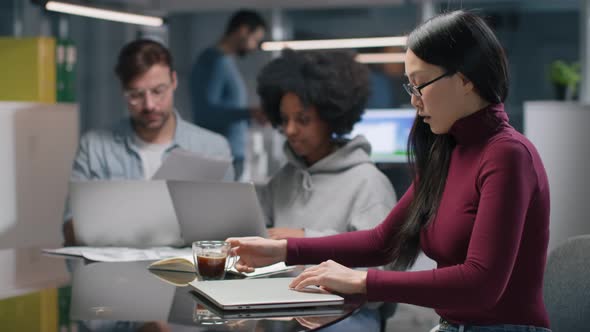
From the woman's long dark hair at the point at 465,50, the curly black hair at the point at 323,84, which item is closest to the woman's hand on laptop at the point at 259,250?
the woman's long dark hair at the point at 465,50

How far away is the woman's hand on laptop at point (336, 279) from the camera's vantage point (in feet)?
4.59

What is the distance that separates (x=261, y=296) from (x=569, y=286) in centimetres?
65

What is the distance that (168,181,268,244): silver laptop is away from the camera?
1.91 metres

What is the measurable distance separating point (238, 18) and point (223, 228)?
3.26 meters

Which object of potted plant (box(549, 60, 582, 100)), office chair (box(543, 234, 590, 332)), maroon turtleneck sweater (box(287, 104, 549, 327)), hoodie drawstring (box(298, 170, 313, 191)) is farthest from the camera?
potted plant (box(549, 60, 582, 100))

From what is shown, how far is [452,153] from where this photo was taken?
1.58 m

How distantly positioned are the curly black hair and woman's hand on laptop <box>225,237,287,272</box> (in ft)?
3.08

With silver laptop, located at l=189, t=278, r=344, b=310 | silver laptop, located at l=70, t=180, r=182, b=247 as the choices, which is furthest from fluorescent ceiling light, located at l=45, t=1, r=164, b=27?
silver laptop, located at l=189, t=278, r=344, b=310

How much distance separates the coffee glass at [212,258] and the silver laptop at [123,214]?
455mm

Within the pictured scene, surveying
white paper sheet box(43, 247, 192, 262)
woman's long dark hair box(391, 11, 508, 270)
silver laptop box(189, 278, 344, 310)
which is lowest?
white paper sheet box(43, 247, 192, 262)

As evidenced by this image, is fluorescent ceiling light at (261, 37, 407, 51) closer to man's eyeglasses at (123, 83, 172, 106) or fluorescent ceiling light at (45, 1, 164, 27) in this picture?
fluorescent ceiling light at (45, 1, 164, 27)

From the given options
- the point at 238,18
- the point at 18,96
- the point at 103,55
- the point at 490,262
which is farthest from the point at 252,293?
the point at 103,55

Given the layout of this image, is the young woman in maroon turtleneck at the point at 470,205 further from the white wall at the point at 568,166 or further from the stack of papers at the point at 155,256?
the white wall at the point at 568,166

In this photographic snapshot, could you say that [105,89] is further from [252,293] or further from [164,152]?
[252,293]
